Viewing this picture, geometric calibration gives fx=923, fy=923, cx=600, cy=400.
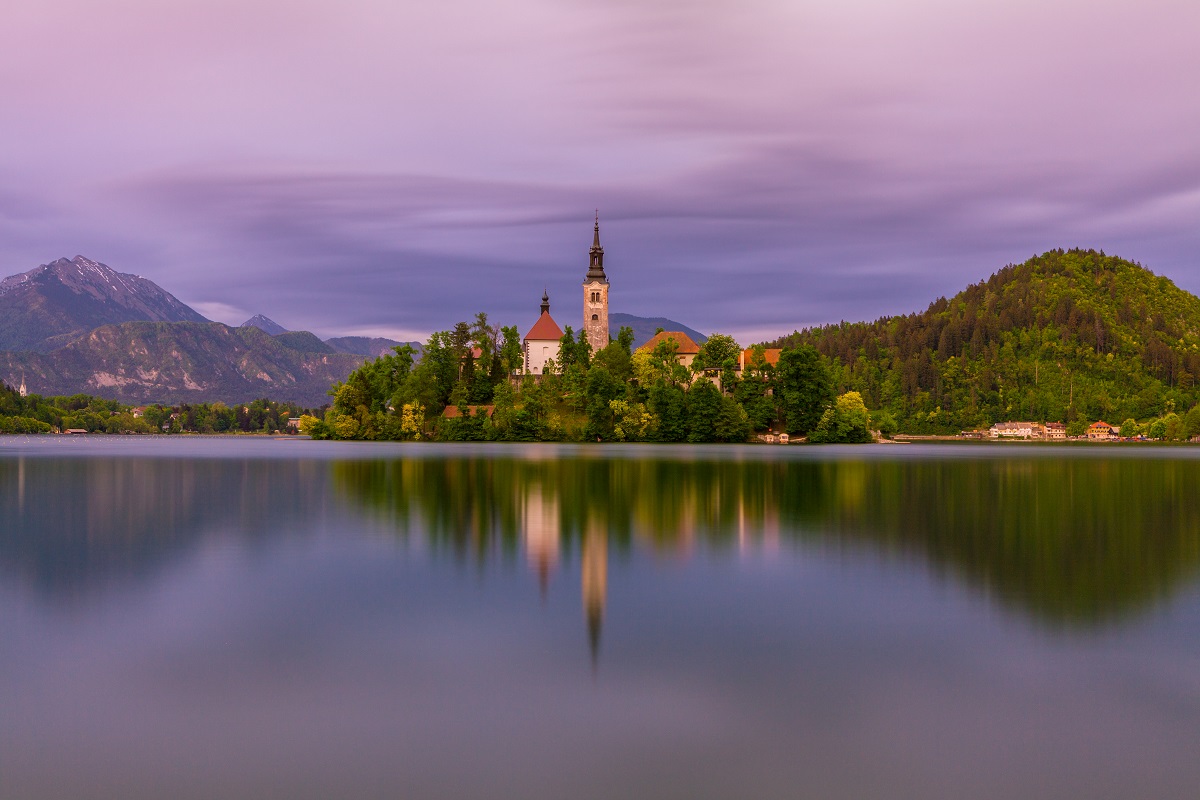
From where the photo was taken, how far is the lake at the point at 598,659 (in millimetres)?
7762

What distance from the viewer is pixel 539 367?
422 ft

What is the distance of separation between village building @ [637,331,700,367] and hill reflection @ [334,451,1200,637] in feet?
229

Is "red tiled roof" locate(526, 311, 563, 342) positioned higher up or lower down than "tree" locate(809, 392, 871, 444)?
higher up

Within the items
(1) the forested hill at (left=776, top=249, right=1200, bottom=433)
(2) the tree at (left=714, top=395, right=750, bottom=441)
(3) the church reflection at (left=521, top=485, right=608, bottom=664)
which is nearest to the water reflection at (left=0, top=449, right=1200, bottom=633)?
(3) the church reflection at (left=521, top=485, right=608, bottom=664)

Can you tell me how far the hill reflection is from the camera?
16625 millimetres

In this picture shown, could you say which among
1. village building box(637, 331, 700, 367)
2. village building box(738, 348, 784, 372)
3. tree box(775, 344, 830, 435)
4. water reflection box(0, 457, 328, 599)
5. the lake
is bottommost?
the lake

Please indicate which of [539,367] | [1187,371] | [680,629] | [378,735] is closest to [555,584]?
[680,629]

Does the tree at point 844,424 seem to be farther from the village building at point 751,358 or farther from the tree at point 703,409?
→ the tree at point 703,409

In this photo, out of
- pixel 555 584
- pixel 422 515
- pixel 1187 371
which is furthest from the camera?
pixel 1187 371

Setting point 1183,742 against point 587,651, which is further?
point 587,651

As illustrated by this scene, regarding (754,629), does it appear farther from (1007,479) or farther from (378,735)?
(1007,479)

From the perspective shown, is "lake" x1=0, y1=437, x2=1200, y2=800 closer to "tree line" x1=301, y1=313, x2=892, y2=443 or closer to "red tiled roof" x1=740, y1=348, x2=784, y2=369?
"tree line" x1=301, y1=313, x2=892, y2=443

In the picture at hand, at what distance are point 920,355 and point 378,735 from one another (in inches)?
7876

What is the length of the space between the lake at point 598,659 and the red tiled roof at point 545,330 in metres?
105
